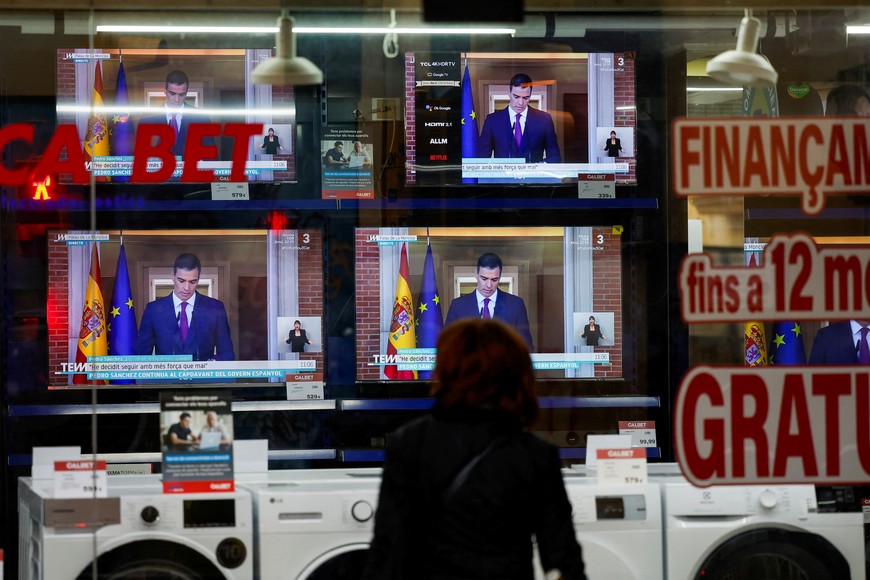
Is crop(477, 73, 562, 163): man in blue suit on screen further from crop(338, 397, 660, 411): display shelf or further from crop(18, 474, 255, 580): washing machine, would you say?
crop(18, 474, 255, 580): washing machine

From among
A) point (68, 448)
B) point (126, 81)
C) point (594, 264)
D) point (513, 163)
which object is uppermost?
point (126, 81)

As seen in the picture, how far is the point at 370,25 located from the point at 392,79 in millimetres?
238

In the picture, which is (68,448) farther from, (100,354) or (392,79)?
(392,79)

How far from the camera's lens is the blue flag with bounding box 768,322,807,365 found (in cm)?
435

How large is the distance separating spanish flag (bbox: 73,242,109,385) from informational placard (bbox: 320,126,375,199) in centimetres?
105

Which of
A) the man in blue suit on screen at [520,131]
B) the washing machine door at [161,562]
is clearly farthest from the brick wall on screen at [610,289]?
the washing machine door at [161,562]

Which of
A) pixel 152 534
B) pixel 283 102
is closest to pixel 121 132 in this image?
pixel 283 102

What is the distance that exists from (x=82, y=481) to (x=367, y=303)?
1.38 metres

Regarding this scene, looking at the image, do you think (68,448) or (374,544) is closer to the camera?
(374,544)

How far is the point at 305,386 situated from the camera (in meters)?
5.13

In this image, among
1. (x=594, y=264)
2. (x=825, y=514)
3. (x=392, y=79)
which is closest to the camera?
(x=825, y=514)

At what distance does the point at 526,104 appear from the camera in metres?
5.20

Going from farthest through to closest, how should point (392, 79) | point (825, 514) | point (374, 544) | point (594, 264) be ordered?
point (594, 264) < point (392, 79) < point (825, 514) < point (374, 544)

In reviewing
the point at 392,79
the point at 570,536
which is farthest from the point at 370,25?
the point at 570,536
